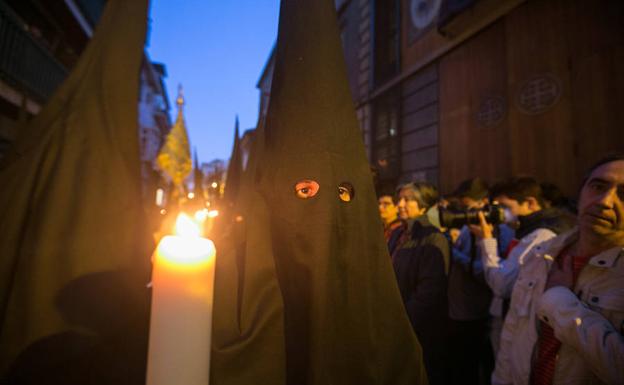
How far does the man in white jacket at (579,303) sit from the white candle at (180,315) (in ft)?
4.88

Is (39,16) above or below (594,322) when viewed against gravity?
above

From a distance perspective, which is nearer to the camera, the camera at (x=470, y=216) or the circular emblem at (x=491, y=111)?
the camera at (x=470, y=216)

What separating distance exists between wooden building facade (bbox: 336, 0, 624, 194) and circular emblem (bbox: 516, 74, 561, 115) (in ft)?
0.05

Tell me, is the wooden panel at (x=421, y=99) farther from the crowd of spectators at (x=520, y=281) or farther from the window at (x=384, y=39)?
the crowd of spectators at (x=520, y=281)

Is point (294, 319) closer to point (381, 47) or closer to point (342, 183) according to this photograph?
point (342, 183)

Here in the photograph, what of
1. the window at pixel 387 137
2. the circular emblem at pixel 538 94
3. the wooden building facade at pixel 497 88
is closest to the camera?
the wooden building facade at pixel 497 88

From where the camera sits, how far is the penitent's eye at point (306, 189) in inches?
41.3

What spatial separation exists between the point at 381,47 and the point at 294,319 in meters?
10.2

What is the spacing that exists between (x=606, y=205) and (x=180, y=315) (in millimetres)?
1857

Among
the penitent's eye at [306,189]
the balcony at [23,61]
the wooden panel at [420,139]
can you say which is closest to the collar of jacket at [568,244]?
the penitent's eye at [306,189]

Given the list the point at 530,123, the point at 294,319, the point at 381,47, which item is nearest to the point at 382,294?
the point at 294,319

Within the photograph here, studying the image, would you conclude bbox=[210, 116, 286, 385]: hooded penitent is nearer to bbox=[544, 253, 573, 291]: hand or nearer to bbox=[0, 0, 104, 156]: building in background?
bbox=[544, 253, 573, 291]: hand

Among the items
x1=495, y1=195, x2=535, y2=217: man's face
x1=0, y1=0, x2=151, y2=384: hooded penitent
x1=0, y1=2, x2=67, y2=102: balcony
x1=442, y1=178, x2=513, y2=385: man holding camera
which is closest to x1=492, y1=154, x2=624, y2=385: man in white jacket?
x1=442, y1=178, x2=513, y2=385: man holding camera

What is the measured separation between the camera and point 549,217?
2490 millimetres
